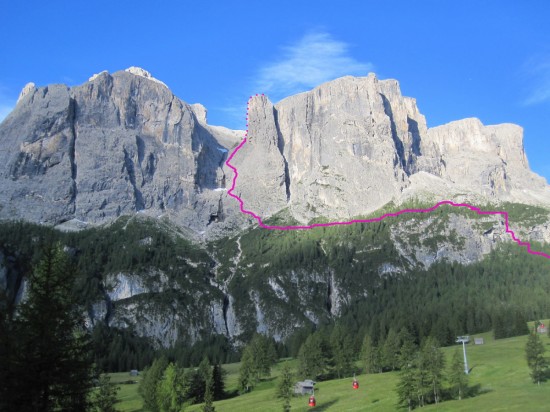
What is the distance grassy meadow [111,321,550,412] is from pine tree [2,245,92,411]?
4387 centimetres

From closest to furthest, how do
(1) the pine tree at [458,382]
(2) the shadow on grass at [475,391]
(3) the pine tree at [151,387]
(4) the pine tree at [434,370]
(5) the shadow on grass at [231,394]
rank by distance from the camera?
(4) the pine tree at [434,370] → (2) the shadow on grass at [475,391] → (1) the pine tree at [458,382] → (3) the pine tree at [151,387] → (5) the shadow on grass at [231,394]

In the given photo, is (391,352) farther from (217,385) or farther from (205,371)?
(205,371)

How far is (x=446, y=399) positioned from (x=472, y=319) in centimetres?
10251

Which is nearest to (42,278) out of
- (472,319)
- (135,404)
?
(135,404)

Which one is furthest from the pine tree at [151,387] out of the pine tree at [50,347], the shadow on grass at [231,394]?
the pine tree at [50,347]

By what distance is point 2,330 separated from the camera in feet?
76.1

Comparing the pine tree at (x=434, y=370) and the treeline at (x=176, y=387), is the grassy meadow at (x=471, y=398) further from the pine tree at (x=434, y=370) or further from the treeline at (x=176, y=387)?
the treeline at (x=176, y=387)

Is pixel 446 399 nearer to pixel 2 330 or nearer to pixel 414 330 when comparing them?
pixel 2 330

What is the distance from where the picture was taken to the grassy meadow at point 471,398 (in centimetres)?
6623

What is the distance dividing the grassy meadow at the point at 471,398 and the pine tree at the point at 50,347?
144 feet

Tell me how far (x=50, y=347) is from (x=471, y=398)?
61.9m

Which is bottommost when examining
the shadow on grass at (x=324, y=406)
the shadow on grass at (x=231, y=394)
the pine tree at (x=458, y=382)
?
the shadow on grass at (x=231, y=394)

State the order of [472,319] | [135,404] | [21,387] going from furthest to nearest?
[472,319] → [135,404] → [21,387]

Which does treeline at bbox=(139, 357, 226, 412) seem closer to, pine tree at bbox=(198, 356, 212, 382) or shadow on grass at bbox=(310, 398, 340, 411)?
pine tree at bbox=(198, 356, 212, 382)
